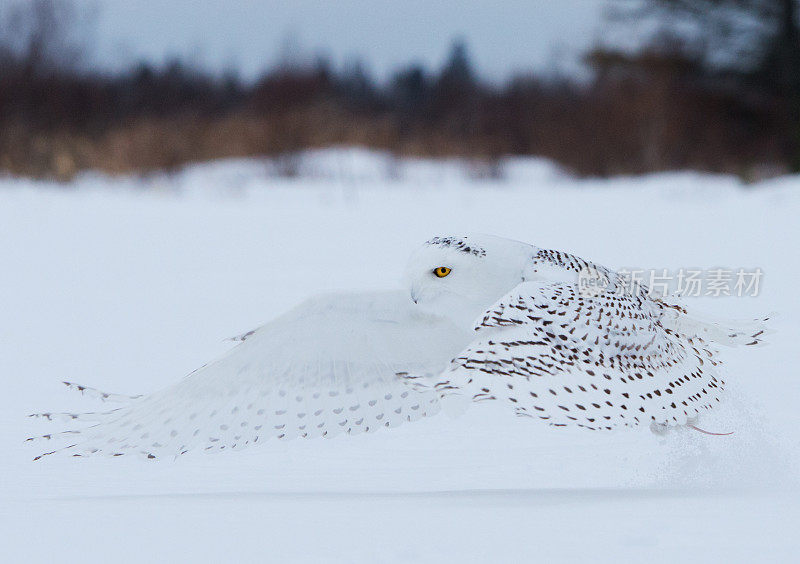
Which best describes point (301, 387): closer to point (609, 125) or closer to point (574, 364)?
point (574, 364)

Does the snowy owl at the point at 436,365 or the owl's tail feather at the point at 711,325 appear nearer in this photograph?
the snowy owl at the point at 436,365

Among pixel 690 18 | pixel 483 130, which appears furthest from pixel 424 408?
pixel 483 130

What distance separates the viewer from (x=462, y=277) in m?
2.52

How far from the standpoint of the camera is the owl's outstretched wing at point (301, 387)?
7.38 feet

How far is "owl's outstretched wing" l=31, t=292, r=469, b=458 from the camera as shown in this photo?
225 centimetres

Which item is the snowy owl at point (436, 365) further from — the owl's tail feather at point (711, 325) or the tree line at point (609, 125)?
the tree line at point (609, 125)

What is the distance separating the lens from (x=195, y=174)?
1500 centimetres

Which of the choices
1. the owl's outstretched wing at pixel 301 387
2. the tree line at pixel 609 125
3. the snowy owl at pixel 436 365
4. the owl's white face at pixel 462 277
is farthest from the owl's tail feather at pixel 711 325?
the tree line at pixel 609 125

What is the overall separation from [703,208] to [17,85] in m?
16.7

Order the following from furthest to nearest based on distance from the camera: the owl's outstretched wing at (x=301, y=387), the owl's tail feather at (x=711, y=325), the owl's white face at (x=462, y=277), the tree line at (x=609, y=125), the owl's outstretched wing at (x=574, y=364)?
1. the tree line at (x=609, y=125)
2. the owl's tail feather at (x=711, y=325)
3. the owl's white face at (x=462, y=277)
4. the owl's outstretched wing at (x=574, y=364)
5. the owl's outstretched wing at (x=301, y=387)

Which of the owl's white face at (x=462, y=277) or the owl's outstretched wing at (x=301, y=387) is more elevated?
the owl's white face at (x=462, y=277)

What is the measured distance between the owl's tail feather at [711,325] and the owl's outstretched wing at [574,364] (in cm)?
18

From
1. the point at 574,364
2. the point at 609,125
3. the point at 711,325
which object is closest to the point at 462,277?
the point at 574,364

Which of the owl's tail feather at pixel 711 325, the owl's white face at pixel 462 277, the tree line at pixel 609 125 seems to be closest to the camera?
the owl's white face at pixel 462 277
